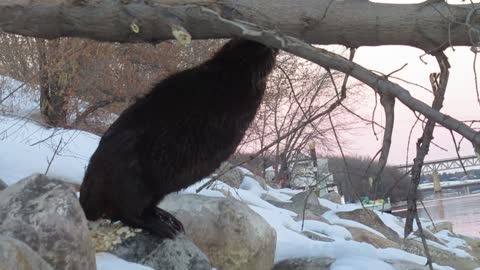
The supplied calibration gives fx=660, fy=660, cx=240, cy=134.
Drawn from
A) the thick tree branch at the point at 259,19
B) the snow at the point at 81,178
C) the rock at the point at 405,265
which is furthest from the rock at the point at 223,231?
the thick tree branch at the point at 259,19

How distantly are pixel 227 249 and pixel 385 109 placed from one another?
2.97 metres

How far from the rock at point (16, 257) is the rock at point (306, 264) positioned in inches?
139

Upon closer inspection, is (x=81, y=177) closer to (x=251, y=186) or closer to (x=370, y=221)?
(x=370, y=221)

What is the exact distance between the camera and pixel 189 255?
4.80 m

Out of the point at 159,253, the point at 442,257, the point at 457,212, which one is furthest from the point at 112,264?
the point at 457,212

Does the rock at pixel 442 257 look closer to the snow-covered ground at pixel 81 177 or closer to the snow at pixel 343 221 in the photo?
the snow at pixel 343 221

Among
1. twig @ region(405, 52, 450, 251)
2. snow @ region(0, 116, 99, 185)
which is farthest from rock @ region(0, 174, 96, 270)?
snow @ region(0, 116, 99, 185)

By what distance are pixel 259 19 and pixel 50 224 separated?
1.60 meters

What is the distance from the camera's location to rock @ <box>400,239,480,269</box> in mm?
9656

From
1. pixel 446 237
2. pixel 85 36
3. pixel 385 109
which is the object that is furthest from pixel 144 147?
pixel 446 237

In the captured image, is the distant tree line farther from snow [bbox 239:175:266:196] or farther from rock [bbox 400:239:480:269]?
snow [bbox 239:175:266:196]

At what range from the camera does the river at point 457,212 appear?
→ 2025cm

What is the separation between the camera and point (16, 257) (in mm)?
2711

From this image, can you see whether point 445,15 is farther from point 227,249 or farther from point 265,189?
point 265,189
